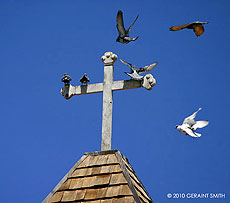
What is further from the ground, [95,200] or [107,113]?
[107,113]

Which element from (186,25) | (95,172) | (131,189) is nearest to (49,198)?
(95,172)

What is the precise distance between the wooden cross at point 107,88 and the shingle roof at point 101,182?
267 mm

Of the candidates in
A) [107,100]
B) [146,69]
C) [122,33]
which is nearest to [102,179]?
[107,100]

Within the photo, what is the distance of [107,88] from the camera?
263 inches

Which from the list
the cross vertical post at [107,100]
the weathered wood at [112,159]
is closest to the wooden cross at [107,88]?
the cross vertical post at [107,100]

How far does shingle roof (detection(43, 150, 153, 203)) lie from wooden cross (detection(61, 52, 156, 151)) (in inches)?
10.5

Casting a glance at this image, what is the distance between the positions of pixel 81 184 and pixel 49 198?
1.31 ft

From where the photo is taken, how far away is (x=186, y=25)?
6848 mm

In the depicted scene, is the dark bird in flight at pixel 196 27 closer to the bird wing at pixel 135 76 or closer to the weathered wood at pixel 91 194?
the bird wing at pixel 135 76

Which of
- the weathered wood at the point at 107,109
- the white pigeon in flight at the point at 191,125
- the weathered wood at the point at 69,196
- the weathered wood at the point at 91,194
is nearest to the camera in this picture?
the weathered wood at the point at 91,194

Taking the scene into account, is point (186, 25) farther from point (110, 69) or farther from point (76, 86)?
point (76, 86)

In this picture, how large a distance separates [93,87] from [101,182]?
141 centimetres

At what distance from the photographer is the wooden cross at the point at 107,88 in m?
6.46

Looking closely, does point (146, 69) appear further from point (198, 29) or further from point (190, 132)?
point (190, 132)
